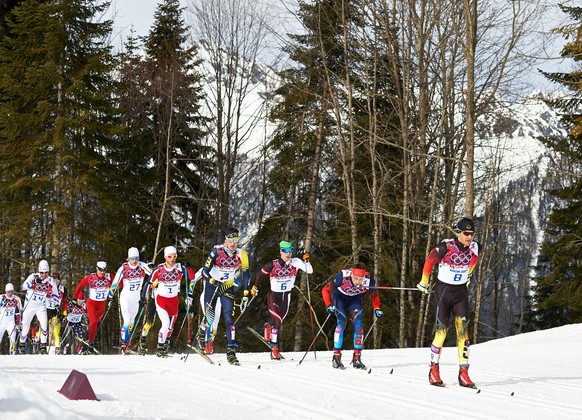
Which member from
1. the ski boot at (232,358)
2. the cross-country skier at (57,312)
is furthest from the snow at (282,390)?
the cross-country skier at (57,312)

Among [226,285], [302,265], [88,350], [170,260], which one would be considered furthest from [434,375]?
[88,350]

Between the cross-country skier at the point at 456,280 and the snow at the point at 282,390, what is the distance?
1.97 ft

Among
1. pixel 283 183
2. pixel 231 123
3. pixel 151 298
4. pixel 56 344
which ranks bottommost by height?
pixel 56 344

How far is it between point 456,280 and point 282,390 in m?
3.09

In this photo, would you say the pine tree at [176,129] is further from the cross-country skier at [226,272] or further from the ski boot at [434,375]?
the ski boot at [434,375]

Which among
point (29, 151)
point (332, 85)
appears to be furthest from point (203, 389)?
point (29, 151)

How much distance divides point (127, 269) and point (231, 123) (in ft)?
48.8

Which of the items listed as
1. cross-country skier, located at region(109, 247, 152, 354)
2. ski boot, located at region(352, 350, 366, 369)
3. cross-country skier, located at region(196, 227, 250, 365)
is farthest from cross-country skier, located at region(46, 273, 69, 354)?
ski boot, located at region(352, 350, 366, 369)

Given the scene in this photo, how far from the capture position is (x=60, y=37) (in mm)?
26844

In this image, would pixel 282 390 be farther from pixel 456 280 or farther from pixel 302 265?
pixel 302 265

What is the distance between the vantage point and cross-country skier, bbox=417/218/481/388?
374 inches

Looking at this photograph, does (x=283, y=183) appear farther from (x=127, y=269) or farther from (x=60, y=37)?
(x=127, y=269)

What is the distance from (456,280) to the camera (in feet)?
31.5

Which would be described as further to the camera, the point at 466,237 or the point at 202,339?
the point at 202,339
